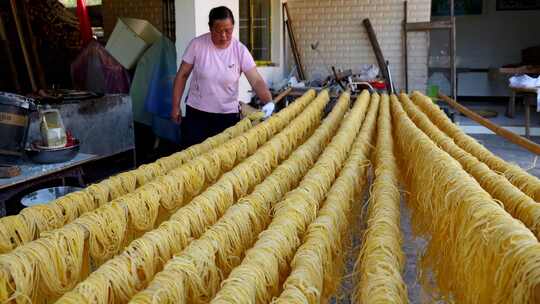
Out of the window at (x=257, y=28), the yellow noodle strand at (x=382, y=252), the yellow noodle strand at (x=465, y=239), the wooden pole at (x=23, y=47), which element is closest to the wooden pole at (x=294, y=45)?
the window at (x=257, y=28)

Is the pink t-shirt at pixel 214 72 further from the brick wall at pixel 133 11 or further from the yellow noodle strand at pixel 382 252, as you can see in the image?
the brick wall at pixel 133 11

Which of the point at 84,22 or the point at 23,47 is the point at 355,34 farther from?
the point at 23,47

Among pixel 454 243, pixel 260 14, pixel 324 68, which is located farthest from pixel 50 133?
pixel 324 68

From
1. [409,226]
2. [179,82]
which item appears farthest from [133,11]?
[409,226]

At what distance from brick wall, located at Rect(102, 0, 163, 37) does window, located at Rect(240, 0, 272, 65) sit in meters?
1.30

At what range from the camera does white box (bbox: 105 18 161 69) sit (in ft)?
18.2

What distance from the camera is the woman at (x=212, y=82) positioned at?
3438 mm

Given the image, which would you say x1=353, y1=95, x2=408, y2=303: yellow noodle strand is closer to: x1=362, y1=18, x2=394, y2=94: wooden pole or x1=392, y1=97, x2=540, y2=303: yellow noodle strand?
x1=392, y1=97, x2=540, y2=303: yellow noodle strand

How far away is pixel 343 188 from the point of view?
1471 millimetres

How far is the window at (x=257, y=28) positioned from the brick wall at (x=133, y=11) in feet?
4.27

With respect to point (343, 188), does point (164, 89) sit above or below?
above

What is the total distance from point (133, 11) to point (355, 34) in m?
3.96

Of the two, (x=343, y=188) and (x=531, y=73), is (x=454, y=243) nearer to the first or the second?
(x=343, y=188)

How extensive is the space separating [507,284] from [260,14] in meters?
7.50
